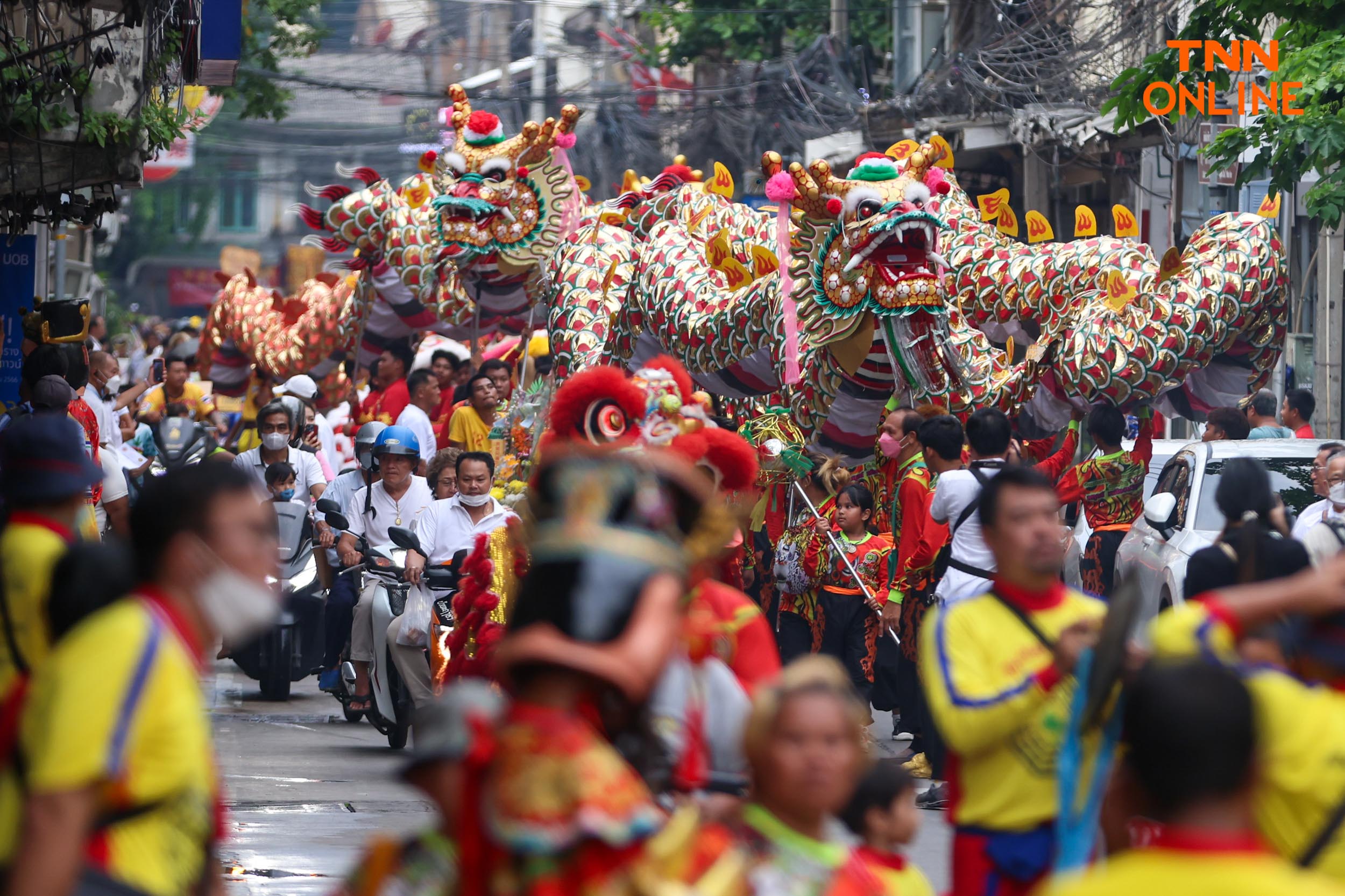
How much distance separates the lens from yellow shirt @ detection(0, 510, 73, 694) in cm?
452

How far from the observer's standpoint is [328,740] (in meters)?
11.5

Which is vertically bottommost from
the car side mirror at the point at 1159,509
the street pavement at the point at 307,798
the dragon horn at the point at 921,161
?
the street pavement at the point at 307,798

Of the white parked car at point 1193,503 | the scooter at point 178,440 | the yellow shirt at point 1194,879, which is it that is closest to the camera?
the yellow shirt at point 1194,879

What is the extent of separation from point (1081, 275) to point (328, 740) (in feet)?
17.8

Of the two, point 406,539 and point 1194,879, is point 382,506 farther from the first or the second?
point 1194,879

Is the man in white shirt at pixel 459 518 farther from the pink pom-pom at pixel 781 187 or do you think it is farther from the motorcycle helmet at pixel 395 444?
the pink pom-pom at pixel 781 187

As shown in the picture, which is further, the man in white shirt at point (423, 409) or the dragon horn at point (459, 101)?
the dragon horn at point (459, 101)

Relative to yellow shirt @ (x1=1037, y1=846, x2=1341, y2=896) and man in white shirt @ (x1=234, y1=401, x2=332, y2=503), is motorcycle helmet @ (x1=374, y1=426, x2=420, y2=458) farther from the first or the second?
yellow shirt @ (x1=1037, y1=846, x2=1341, y2=896)

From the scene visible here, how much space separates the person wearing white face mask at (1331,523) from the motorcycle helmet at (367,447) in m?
5.05

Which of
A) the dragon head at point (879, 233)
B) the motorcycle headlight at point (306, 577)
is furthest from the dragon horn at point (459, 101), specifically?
the dragon head at point (879, 233)

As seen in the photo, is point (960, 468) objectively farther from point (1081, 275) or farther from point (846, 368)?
point (1081, 275)

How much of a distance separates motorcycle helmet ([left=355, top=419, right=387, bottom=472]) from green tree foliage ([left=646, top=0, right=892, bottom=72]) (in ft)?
56.4

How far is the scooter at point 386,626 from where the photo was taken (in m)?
10.9

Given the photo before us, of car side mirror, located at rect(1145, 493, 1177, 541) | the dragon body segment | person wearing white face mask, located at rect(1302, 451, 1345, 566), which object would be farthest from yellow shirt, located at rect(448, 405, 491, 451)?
person wearing white face mask, located at rect(1302, 451, 1345, 566)
